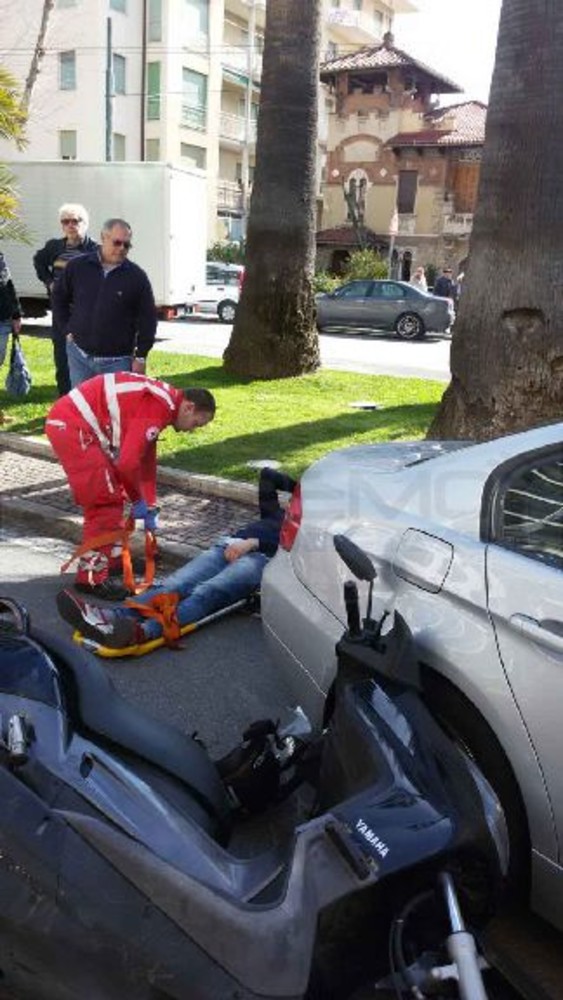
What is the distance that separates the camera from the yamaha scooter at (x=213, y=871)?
1.71 meters

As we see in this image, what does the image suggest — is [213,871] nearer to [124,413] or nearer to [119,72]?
[124,413]

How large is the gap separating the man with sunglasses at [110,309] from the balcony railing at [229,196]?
4238cm

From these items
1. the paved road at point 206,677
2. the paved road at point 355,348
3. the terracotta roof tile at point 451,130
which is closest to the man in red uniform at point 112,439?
the paved road at point 206,677

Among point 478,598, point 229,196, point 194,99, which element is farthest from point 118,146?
point 478,598

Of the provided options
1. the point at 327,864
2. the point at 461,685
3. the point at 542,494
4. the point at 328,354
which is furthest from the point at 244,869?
the point at 328,354

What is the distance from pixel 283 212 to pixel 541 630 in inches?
365

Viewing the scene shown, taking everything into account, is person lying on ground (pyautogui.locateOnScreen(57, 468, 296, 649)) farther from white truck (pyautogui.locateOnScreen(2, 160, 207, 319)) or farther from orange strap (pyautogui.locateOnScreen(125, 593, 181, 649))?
white truck (pyautogui.locateOnScreen(2, 160, 207, 319))

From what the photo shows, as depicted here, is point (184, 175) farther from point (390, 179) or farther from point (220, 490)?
point (390, 179)

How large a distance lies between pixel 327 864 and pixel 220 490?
495cm

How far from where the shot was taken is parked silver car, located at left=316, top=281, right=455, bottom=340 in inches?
878

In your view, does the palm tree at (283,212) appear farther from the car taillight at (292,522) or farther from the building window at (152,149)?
the building window at (152,149)

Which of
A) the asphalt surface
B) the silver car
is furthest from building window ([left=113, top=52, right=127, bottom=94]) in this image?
the silver car

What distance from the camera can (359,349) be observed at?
732 inches

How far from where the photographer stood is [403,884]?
1808mm
